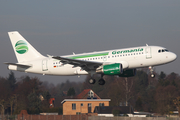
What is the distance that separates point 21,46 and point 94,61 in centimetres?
1412

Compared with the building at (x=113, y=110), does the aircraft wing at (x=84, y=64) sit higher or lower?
higher

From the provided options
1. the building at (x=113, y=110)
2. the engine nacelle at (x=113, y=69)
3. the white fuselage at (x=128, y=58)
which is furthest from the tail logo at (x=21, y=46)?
the building at (x=113, y=110)

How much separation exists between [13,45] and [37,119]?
1371 centimetres

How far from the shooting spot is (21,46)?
47.0 metres

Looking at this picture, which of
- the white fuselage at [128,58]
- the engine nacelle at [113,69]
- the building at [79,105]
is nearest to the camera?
the engine nacelle at [113,69]

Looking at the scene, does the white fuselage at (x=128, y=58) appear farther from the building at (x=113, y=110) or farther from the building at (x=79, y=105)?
the building at (x=79, y=105)

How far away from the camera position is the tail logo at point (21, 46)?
153 feet

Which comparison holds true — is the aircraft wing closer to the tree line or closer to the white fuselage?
the white fuselage

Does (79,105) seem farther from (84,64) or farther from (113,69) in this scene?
(113,69)

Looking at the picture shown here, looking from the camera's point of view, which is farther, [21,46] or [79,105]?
[79,105]

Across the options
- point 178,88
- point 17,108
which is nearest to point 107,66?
point 17,108

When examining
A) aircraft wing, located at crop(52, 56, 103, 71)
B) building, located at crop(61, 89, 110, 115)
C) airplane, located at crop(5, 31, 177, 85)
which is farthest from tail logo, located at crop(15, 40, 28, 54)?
building, located at crop(61, 89, 110, 115)

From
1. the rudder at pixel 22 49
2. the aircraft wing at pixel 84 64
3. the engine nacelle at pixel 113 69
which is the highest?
the rudder at pixel 22 49

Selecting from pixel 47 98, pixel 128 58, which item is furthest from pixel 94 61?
pixel 47 98
